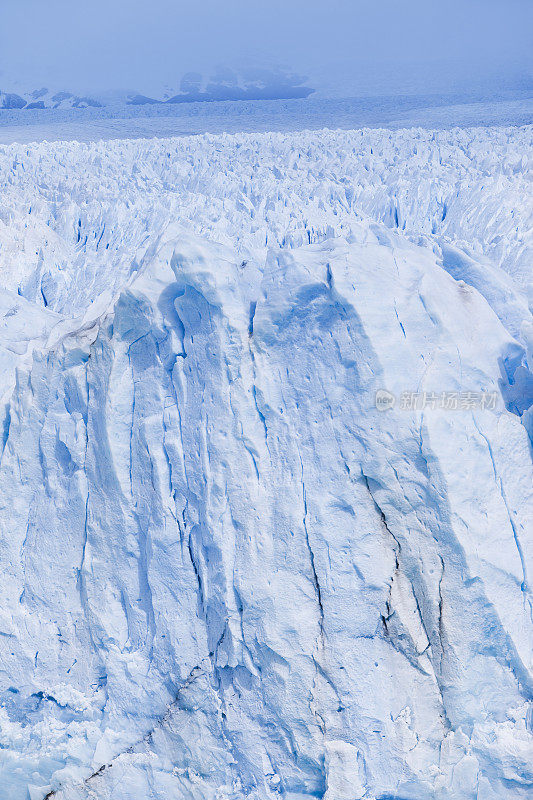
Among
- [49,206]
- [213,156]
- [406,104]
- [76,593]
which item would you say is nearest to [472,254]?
[76,593]

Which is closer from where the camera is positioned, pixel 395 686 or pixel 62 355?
pixel 395 686

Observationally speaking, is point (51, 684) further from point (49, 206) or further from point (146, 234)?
point (49, 206)
